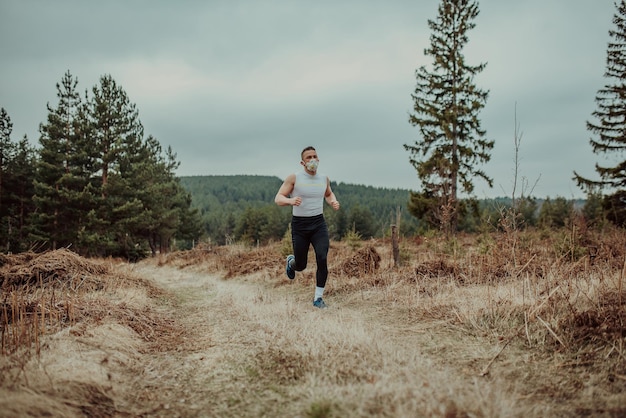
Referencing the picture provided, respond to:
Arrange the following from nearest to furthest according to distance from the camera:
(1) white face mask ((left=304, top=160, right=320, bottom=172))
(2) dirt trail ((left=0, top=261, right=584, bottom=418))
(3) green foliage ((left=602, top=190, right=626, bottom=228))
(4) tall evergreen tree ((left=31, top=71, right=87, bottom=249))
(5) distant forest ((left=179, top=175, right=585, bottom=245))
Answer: (2) dirt trail ((left=0, top=261, right=584, bottom=418)), (1) white face mask ((left=304, top=160, right=320, bottom=172)), (5) distant forest ((left=179, top=175, right=585, bottom=245)), (3) green foliage ((left=602, top=190, right=626, bottom=228)), (4) tall evergreen tree ((left=31, top=71, right=87, bottom=249))

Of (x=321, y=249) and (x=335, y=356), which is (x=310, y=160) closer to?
(x=321, y=249)

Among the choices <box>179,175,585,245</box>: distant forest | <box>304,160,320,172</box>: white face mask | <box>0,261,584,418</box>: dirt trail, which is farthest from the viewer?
<box>179,175,585,245</box>: distant forest

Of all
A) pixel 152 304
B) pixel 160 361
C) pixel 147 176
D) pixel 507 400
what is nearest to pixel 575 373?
pixel 507 400

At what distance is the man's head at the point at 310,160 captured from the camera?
17.4ft

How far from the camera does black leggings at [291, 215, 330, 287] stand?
5355mm

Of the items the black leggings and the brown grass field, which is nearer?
the brown grass field

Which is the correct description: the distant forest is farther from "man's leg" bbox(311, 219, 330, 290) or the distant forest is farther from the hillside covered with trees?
the hillside covered with trees

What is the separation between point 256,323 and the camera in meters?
4.28

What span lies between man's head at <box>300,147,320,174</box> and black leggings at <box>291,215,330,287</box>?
2.45 ft

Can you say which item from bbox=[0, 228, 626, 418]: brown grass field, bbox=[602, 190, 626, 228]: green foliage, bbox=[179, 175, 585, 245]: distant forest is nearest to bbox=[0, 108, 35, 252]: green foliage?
bbox=[179, 175, 585, 245]: distant forest

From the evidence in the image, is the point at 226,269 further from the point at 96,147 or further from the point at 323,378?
the point at 96,147

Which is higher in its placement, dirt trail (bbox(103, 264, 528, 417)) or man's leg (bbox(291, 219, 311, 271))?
man's leg (bbox(291, 219, 311, 271))

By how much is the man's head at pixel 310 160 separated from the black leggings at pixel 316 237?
75 cm

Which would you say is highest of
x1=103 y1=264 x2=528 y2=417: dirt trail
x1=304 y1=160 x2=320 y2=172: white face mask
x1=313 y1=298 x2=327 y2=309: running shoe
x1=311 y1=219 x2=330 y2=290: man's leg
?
x1=304 y1=160 x2=320 y2=172: white face mask
